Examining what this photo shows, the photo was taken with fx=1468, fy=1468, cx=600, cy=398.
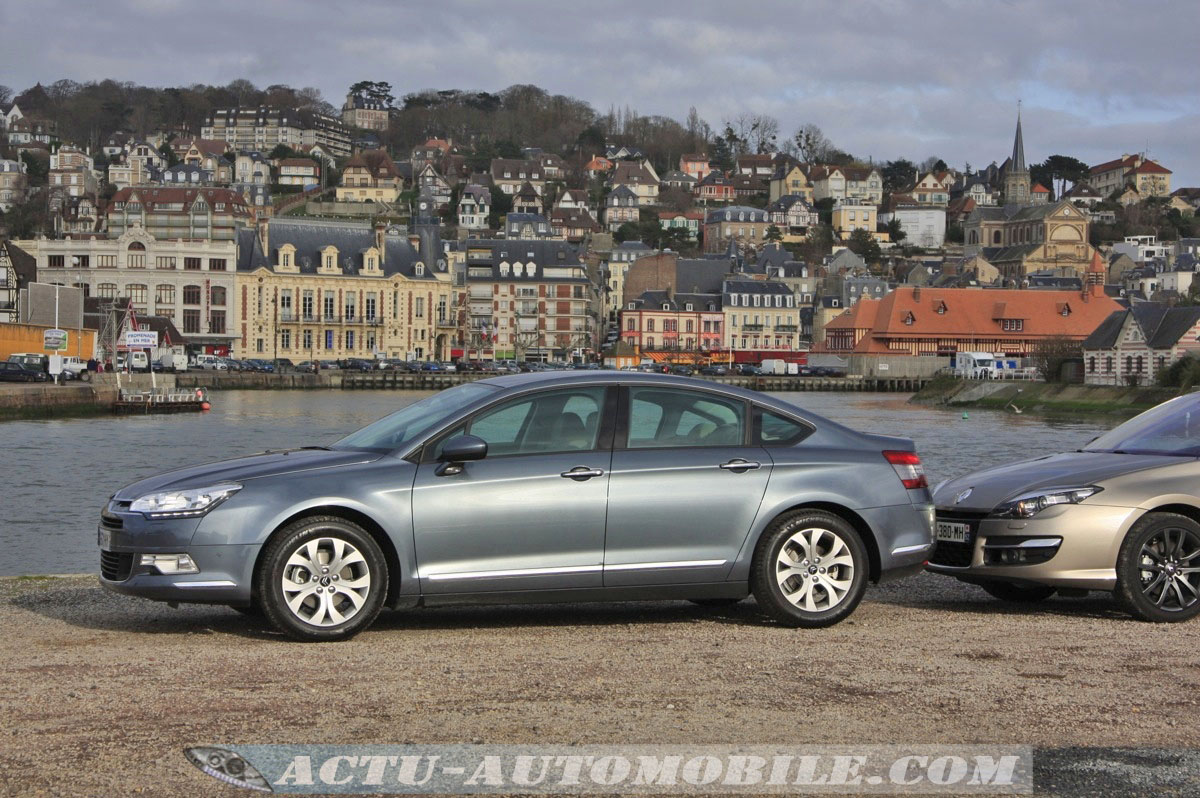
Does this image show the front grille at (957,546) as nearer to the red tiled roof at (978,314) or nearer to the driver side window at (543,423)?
the driver side window at (543,423)

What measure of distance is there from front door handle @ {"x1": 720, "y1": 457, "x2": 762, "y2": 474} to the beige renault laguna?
1857 mm

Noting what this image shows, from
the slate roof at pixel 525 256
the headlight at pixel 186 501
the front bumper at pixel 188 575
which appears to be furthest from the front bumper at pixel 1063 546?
the slate roof at pixel 525 256

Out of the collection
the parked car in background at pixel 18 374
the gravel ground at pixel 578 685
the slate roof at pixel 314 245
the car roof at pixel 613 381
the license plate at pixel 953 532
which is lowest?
the parked car in background at pixel 18 374

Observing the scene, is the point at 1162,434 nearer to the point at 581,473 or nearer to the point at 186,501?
the point at 581,473

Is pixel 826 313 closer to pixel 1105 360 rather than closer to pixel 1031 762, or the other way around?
pixel 1105 360

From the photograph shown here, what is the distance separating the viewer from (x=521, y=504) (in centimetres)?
869

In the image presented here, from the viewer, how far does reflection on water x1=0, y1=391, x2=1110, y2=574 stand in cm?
2281

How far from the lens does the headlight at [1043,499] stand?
9.69 meters

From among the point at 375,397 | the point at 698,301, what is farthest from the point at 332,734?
the point at 698,301

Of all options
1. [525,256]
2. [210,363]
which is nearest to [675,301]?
[525,256]

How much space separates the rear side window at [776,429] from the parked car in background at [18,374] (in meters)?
67.0

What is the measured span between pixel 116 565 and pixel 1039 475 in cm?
605

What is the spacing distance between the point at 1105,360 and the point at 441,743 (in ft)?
293

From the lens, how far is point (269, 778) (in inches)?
221
